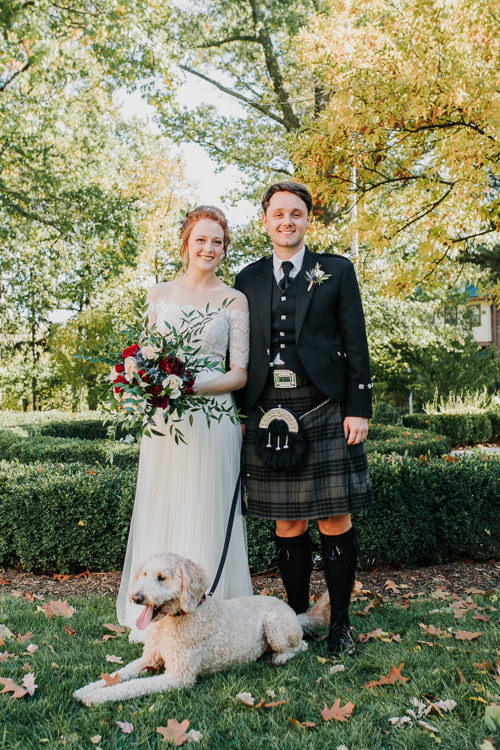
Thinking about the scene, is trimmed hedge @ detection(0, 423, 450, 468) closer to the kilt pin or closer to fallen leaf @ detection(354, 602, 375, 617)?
fallen leaf @ detection(354, 602, 375, 617)

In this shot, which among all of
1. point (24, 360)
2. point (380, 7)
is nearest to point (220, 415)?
point (380, 7)

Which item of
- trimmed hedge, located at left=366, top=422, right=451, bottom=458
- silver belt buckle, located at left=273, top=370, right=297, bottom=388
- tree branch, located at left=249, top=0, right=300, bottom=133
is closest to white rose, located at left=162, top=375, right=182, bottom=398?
silver belt buckle, located at left=273, top=370, right=297, bottom=388

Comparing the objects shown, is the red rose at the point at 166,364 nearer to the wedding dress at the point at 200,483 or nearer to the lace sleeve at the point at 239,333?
the wedding dress at the point at 200,483

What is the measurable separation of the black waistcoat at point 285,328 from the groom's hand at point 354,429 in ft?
1.02

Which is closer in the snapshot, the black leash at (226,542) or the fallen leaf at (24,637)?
the black leash at (226,542)

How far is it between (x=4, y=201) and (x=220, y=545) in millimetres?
12782

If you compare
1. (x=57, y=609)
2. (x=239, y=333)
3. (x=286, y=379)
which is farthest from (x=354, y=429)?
(x=57, y=609)

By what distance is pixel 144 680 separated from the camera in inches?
94.5

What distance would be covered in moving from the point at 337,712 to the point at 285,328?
5.44ft

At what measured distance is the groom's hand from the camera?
285 centimetres

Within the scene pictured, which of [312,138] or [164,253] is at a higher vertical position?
[164,253]

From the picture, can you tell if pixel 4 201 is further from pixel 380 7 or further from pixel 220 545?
pixel 220 545

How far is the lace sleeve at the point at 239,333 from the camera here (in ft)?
9.94

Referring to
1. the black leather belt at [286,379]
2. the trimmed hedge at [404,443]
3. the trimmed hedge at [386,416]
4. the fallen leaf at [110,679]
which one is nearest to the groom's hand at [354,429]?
the black leather belt at [286,379]
